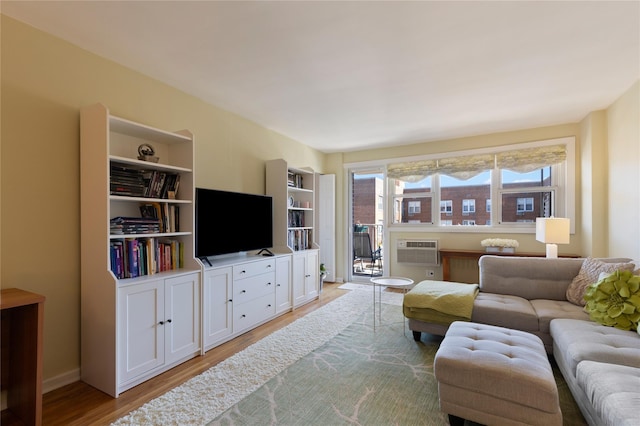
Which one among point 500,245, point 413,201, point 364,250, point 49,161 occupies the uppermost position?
point 49,161

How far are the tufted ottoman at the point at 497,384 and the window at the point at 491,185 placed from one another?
3.14 m

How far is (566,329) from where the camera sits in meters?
2.10

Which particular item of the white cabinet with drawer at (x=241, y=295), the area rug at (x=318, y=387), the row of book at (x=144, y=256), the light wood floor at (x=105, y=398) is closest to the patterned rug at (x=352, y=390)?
the area rug at (x=318, y=387)

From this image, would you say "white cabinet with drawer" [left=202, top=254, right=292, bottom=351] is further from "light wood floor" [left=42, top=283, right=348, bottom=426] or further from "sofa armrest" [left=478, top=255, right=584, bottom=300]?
"sofa armrest" [left=478, top=255, right=584, bottom=300]

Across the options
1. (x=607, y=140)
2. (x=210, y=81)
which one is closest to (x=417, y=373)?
(x=210, y=81)

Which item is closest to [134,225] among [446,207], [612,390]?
[612,390]

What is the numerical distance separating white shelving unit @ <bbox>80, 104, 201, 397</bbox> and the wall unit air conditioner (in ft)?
11.1

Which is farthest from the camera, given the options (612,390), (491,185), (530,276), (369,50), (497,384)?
(491,185)

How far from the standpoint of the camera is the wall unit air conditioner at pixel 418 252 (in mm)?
4766

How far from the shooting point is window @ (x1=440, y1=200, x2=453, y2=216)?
4852mm

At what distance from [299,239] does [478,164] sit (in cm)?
301

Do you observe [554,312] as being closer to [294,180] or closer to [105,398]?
[294,180]

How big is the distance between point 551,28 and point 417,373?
2651 mm

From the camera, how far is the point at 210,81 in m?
2.78
